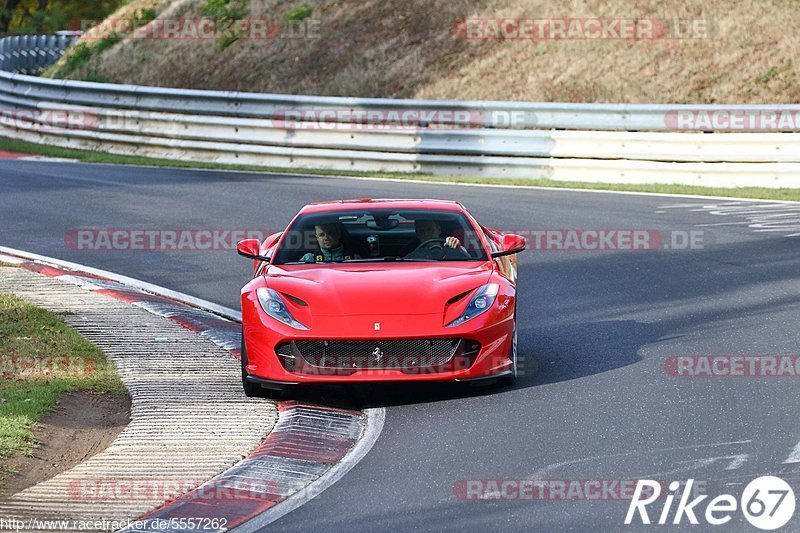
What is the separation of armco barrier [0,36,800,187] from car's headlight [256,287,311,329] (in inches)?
505

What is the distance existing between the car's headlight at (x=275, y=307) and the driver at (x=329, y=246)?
0.74 metres

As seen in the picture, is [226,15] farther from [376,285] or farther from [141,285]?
[376,285]

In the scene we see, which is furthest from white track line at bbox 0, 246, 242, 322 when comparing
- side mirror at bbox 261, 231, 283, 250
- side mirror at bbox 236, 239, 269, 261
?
side mirror at bbox 236, 239, 269, 261

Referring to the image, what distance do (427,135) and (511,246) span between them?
13674 millimetres

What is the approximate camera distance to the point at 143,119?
91.6 ft

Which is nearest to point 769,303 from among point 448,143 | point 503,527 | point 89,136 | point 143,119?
point 503,527

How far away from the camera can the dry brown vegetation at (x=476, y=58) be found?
26344 millimetres

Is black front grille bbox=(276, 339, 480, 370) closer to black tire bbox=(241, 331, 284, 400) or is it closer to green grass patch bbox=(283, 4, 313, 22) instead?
black tire bbox=(241, 331, 284, 400)

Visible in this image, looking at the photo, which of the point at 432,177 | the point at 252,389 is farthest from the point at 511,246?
the point at 432,177

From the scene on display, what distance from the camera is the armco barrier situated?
842 inches

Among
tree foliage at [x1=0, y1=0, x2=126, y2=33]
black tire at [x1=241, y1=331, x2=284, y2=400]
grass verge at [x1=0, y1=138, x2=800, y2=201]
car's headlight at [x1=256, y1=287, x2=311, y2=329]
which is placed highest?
tree foliage at [x1=0, y1=0, x2=126, y2=33]

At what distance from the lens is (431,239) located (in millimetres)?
10688

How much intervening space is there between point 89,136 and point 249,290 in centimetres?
2029

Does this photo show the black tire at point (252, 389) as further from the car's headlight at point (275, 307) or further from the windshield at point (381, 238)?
the windshield at point (381, 238)
